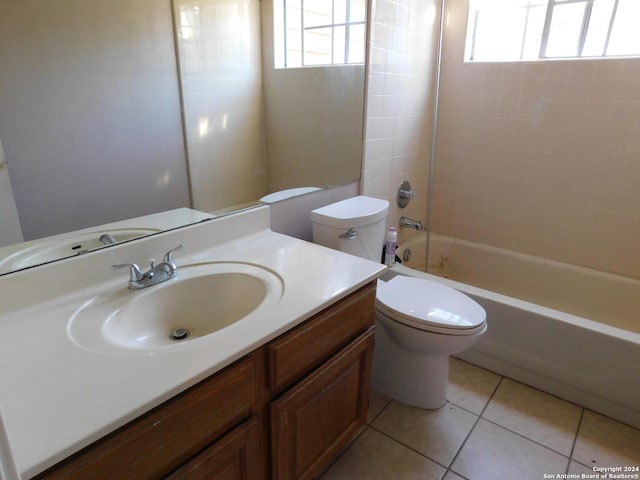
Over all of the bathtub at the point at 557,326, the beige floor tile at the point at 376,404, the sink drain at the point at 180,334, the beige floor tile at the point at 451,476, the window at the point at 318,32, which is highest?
the window at the point at 318,32

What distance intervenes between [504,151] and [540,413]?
147cm

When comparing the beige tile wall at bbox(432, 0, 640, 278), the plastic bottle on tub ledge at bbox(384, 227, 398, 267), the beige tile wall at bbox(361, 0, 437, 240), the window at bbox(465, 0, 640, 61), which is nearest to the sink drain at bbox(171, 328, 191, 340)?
the plastic bottle on tub ledge at bbox(384, 227, 398, 267)

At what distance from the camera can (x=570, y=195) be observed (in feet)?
7.58

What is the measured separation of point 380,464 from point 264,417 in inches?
29.5

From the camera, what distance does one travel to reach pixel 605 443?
160cm

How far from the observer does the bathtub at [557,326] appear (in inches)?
65.6

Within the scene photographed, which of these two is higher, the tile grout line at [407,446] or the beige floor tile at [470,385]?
the beige floor tile at [470,385]

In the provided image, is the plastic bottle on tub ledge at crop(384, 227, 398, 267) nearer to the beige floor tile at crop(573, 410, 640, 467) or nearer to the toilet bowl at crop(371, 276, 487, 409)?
the toilet bowl at crop(371, 276, 487, 409)

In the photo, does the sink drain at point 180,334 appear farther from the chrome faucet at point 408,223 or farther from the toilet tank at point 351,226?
the chrome faucet at point 408,223

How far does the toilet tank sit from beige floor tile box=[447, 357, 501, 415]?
2.40ft

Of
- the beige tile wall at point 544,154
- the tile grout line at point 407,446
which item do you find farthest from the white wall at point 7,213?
the beige tile wall at point 544,154

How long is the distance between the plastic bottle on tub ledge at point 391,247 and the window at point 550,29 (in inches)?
49.6

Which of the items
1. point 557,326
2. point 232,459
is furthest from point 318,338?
point 557,326

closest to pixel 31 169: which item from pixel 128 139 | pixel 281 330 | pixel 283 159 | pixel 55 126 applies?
pixel 55 126
